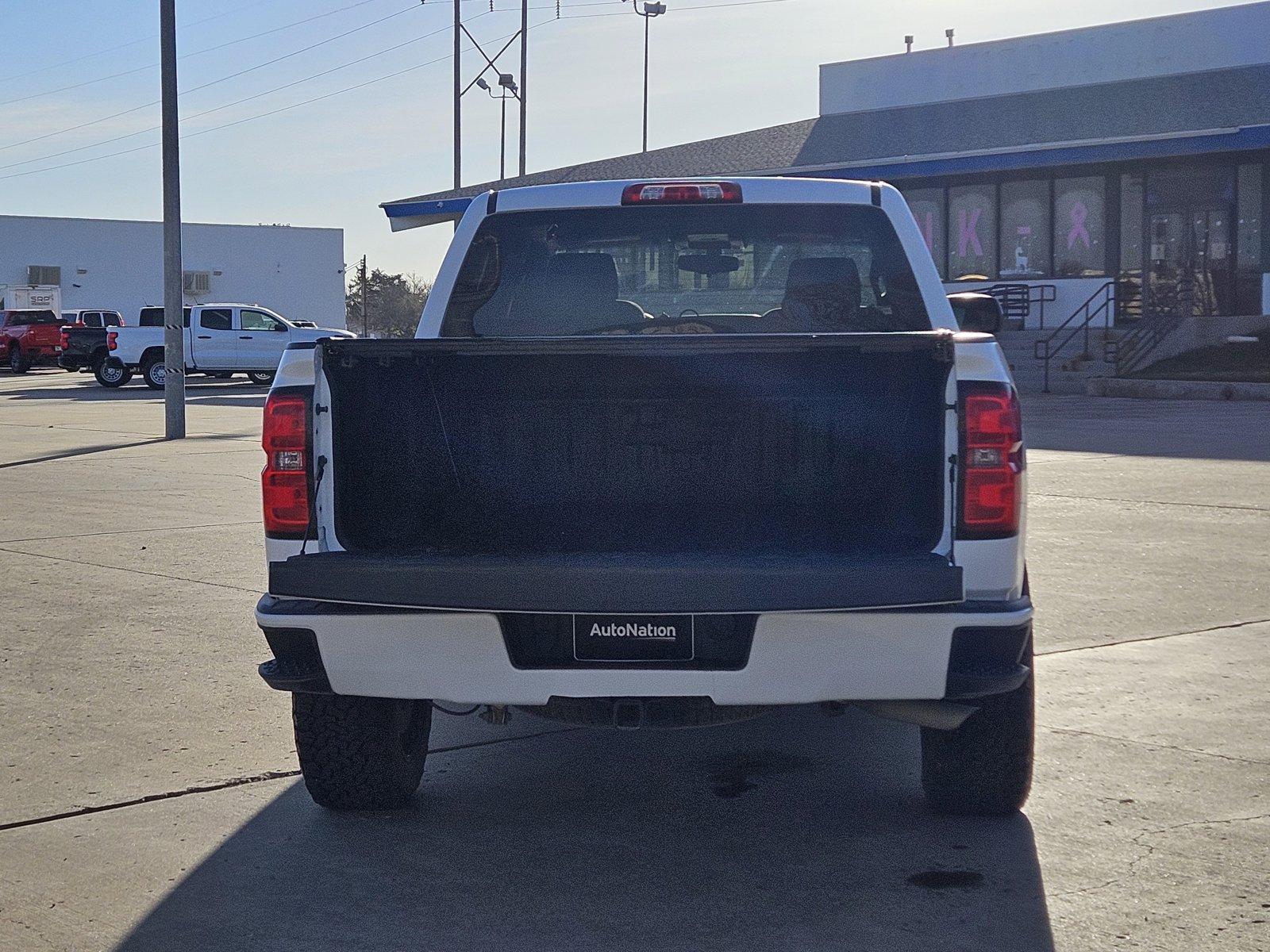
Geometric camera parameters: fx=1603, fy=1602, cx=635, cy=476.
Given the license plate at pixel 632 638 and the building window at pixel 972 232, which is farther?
the building window at pixel 972 232

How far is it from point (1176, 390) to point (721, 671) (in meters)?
23.6

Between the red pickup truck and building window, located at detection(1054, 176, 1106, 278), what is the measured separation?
32394 millimetres

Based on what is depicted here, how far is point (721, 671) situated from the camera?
162 inches

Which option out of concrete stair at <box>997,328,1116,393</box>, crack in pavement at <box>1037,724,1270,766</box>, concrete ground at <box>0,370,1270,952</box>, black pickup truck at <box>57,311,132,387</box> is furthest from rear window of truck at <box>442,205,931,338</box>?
black pickup truck at <box>57,311,132,387</box>

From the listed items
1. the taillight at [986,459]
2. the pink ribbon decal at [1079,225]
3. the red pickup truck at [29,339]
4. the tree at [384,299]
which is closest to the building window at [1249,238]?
the pink ribbon decal at [1079,225]

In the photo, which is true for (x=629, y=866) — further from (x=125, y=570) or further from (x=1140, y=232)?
(x=1140, y=232)

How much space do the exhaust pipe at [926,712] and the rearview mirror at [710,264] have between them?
2.14 m

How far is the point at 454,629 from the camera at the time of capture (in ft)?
13.7

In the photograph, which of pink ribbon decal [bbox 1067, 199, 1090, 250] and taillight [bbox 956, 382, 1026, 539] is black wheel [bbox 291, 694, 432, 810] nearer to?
taillight [bbox 956, 382, 1026, 539]

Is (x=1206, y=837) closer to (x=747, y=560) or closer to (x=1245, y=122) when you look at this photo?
(x=747, y=560)

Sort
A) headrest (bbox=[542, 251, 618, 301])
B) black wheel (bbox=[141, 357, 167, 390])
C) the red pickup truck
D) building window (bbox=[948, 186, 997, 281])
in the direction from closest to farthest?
headrest (bbox=[542, 251, 618, 301]), building window (bbox=[948, 186, 997, 281]), black wheel (bbox=[141, 357, 167, 390]), the red pickup truck

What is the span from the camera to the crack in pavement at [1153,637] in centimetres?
714

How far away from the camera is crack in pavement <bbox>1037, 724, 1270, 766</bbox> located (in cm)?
541

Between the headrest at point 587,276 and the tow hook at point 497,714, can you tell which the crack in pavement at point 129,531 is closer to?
the headrest at point 587,276
